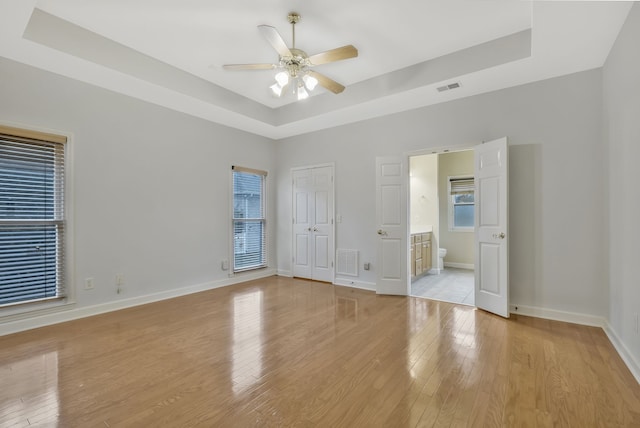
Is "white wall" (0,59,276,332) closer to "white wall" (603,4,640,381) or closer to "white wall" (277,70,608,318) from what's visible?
"white wall" (277,70,608,318)

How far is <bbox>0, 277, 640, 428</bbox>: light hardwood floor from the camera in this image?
5.99 ft

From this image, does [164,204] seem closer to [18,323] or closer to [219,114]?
[219,114]

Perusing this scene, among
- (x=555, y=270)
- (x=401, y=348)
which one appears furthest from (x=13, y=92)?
(x=555, y=270)

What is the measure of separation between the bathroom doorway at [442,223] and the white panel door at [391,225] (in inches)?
17.5

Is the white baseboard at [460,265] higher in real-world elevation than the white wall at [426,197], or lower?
lower

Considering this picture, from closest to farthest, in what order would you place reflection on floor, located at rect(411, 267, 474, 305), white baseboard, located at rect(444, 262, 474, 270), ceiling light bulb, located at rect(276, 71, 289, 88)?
ceiling light bulb, located at rect(276, 71, 289, 88)
reflection on floor, located at rect(411, 267, 474, 305)
white baseboard, located at rect(444, 262, 474, 270)

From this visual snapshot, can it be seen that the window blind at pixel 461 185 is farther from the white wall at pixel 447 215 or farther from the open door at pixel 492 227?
the open door at pixel 492 227

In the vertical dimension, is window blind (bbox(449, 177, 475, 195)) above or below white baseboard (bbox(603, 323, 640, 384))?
above

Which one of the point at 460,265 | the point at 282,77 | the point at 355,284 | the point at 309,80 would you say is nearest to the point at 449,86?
the point at 309,80

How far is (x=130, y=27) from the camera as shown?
3074 millimetres

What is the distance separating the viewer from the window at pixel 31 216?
3.12 metres

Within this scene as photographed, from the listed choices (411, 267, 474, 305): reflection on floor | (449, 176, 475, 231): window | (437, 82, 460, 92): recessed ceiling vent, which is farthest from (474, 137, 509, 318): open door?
(449, 176, 475, 231): window

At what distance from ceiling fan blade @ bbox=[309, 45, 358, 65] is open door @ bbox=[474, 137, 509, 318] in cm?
210

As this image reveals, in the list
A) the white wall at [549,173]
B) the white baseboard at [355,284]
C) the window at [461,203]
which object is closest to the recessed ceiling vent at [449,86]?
the white wall at [549,173]
